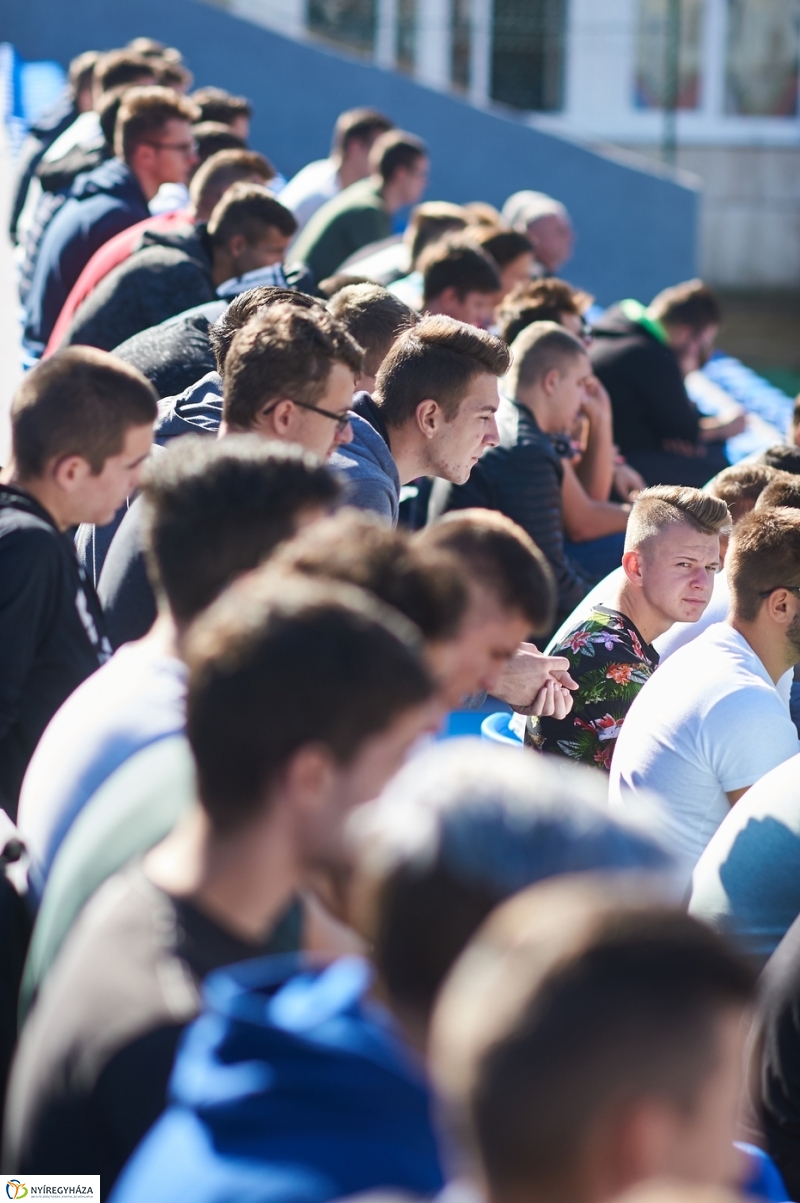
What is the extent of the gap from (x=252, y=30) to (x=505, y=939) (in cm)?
1266

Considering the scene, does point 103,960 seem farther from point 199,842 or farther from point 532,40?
point 532,40

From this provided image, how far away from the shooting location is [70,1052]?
1.22m

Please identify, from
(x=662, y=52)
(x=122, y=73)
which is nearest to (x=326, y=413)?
(x=122, y=73)

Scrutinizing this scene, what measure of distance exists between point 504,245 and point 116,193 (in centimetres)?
164

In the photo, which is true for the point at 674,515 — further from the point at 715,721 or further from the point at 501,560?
the point at 501,560

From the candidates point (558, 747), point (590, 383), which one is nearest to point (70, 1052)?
point (558, 747)

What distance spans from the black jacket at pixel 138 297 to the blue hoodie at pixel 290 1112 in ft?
10.8

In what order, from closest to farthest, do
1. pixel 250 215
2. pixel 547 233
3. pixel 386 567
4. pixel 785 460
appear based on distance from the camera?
pixel 386 567
pixel 785 460
pixel 250 215
pixel 547 233

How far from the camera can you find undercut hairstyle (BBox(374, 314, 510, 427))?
325cm

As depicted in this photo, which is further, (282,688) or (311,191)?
(311,191)

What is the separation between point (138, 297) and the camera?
13.8 ft

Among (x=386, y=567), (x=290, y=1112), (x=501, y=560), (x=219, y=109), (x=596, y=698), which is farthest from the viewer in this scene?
(x=219, y=109)

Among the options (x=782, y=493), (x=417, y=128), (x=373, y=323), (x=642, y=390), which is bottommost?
(x=642, y=390)

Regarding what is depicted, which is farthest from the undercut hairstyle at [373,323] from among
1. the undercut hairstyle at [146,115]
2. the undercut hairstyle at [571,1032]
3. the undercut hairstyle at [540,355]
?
the undercut hairstyle at [571,1032]
